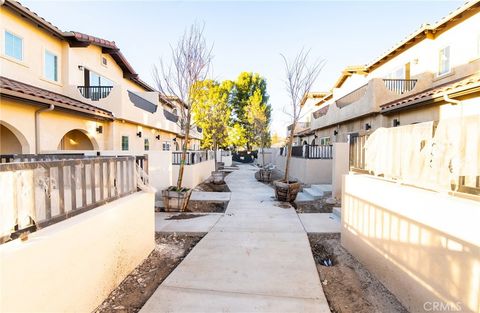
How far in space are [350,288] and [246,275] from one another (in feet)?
5.06

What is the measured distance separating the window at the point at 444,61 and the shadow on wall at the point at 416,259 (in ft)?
32.1

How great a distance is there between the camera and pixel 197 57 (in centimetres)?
819

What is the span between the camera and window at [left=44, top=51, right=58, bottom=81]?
10130 millimetres

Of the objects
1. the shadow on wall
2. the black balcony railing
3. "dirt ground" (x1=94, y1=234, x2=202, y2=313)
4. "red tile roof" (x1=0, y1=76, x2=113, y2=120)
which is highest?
the black balcony railing

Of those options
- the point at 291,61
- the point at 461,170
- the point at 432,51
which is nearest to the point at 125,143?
the point at 291,61

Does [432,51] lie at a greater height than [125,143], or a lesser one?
greater

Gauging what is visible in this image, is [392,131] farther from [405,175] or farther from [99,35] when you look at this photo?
[99,35]

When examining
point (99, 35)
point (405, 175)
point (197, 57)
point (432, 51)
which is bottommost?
point (405, 175)

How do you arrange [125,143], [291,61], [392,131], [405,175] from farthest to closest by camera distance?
[125,143] → [291,61] → [392,131] → [405,175]

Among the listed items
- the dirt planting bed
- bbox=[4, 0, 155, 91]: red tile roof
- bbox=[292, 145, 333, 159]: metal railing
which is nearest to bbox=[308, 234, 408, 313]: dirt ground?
the dirt planting bed

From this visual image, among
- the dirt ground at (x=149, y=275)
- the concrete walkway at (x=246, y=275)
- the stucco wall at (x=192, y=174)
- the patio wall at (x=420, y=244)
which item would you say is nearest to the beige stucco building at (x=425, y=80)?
the patio wall at (x=420, y=244)

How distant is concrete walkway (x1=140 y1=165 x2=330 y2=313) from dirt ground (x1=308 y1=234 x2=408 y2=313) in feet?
0.62

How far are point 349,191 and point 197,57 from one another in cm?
645

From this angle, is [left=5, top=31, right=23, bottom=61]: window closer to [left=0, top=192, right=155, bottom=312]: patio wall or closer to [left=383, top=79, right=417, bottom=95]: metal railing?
[left=0, top=192, right=155, bottom=312]: patio wall
